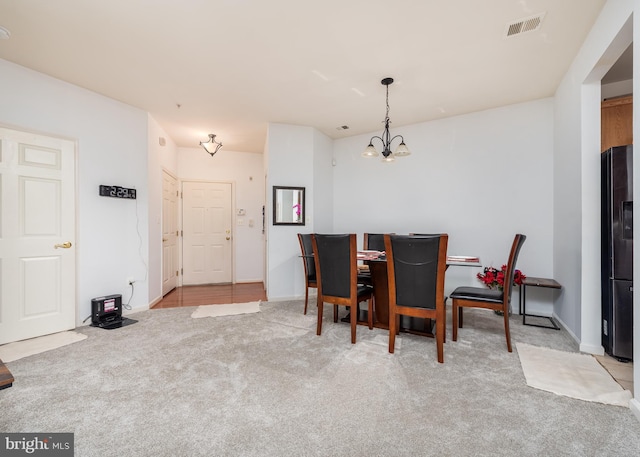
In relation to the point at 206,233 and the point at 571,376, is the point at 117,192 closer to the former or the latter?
the point at 206,233

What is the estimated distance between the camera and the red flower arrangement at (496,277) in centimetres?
341

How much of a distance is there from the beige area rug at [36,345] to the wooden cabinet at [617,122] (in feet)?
18.2

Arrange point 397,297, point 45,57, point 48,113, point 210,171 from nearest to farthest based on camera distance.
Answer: point 397,297, point 45,57, point 48,113, point 210,171

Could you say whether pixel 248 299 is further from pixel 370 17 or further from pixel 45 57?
pixel 370 17

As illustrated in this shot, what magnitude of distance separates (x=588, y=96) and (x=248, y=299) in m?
4.70

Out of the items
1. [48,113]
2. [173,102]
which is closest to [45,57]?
[48,113]

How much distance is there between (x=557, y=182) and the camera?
338 cm

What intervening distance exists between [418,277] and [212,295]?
3739mm

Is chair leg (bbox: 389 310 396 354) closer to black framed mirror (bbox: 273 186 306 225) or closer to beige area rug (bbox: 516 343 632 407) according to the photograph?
beige area rug (bbox: 516 343 632 407)

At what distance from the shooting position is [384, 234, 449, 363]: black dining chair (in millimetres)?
2273

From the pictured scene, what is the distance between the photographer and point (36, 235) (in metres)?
3.00

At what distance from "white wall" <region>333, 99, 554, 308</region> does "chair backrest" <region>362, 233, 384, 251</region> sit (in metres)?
0.74

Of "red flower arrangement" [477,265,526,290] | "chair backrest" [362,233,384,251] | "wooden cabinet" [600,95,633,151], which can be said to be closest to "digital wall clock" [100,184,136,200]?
"chair backrest" [362,233,384,251]

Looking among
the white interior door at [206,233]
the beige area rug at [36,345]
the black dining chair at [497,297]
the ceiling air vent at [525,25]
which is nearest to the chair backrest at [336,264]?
the black dining chair at [497,297]
